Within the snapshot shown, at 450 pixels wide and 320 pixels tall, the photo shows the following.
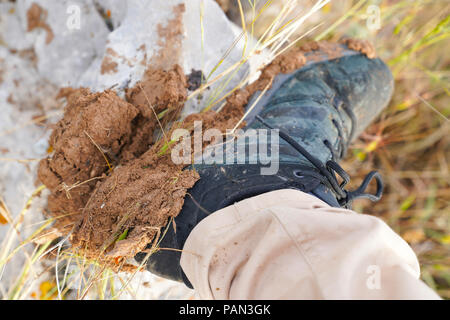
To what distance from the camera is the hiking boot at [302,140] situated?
2.84 feet

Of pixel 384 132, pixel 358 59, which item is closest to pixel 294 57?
pixel 358 59

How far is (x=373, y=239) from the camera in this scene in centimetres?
64

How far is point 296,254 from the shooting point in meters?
0.66

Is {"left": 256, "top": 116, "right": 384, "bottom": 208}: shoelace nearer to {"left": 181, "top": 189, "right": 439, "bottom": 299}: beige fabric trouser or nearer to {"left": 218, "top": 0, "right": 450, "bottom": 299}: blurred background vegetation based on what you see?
{"left": 181, "top": 189, "right": 439, "bottom": 299}: beige fabric trouser

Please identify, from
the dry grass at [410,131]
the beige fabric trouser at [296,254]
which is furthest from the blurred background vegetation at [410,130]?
the beige fabric trouser at [296,254]

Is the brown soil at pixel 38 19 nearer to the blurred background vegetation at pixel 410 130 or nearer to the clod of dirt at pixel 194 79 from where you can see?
the clod of dirt at pixel 194 79

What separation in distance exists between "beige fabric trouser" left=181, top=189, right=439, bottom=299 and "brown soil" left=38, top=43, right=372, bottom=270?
0.55 ft

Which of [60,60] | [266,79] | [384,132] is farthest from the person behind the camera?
[384,132]

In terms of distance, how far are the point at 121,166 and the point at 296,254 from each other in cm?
62

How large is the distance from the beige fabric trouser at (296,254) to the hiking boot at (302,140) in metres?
0.07

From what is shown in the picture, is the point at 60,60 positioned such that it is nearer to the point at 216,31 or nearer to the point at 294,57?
the point at 216,31

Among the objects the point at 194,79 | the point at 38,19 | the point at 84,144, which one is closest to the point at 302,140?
the point at 194,79

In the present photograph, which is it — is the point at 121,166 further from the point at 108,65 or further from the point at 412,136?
the point at 412,136

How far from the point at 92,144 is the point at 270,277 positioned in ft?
2.21
